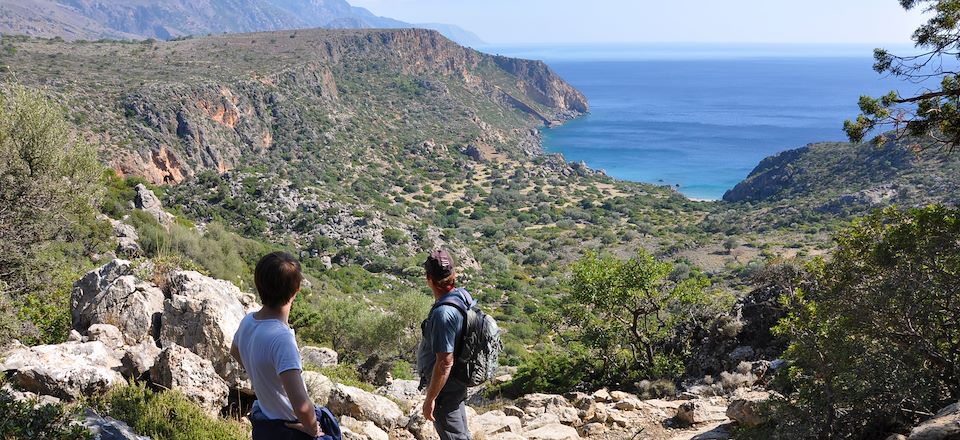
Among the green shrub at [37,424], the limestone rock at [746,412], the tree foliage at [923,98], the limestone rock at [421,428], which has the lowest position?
the limestone rock at [421,428]

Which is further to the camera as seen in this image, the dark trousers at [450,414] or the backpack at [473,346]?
the dark trousers at [450,414]

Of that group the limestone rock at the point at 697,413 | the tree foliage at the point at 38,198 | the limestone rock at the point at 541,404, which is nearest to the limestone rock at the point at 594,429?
the limestone rock at the point at 541,404

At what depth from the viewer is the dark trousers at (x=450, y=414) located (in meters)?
4.21

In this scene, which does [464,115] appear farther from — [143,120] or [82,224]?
[82,224]

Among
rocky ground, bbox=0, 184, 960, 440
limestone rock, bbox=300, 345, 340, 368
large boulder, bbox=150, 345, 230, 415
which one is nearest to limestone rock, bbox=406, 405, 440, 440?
rocky ground, bbox=0, 184, 960, 440

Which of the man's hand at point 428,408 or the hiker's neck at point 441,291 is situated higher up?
the hiker's neck at point 441,291

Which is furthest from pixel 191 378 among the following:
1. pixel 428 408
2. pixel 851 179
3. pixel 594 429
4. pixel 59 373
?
pixel 851 179

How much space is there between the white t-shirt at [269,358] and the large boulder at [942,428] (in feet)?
14.4

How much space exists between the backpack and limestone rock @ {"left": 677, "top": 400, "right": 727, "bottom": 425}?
5.27m

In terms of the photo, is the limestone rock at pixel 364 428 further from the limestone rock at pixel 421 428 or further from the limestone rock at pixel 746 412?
the limestone rock at pixel 746 412

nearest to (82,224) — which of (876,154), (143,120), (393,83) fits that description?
(143,120)

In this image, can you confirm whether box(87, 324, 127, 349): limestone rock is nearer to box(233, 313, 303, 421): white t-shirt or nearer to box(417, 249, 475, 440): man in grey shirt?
box(417, 249, 475, 440): man in grey shirt

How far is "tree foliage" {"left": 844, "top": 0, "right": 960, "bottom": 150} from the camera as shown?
604 centimetres

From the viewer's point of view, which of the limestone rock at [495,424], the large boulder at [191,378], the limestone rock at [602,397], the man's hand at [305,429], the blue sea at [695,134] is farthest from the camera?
the blue sea at [695,134]
